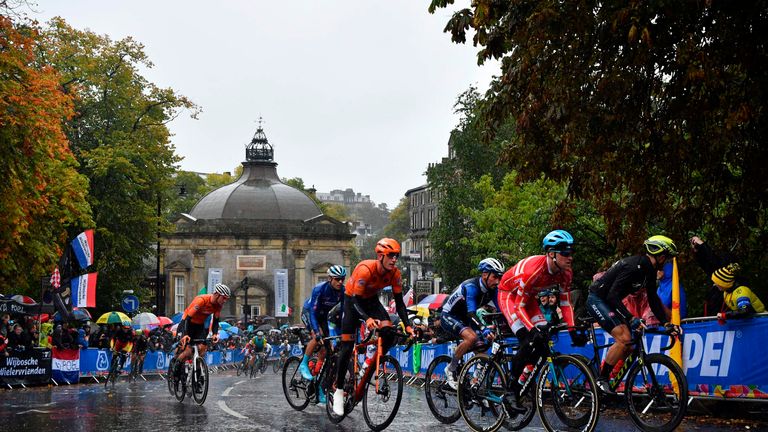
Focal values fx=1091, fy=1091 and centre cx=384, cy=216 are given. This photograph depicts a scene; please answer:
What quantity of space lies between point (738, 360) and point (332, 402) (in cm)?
457

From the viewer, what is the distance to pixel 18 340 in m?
25.6

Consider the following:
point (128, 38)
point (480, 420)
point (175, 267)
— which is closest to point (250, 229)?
point (175, 267)

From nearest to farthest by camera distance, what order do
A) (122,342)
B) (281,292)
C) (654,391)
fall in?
(654,391) < (122,342) < (281,292)

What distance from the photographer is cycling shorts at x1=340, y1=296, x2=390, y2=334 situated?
1228 cm

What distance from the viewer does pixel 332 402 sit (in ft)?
41.8

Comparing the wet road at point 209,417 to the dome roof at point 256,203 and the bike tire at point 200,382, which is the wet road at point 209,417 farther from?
the dome roof at point 256,203

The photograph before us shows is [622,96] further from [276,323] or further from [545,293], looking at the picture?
[276,323]

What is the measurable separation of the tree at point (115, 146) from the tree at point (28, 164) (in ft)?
34.8

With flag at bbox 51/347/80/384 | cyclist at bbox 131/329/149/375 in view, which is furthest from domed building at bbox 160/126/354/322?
flag at bbox 51/347/80/384

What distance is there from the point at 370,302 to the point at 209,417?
9.61 feet

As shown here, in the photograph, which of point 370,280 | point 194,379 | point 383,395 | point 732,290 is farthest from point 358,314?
point 194,379

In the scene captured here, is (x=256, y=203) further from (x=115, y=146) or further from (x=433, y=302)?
(x=433, y=302)

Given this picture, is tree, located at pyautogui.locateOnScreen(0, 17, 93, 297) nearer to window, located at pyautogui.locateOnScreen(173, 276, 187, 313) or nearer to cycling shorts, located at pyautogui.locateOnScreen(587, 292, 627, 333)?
cycling shorts, located at pyautogui.locateOnScreen(587, 292, 627, 333)

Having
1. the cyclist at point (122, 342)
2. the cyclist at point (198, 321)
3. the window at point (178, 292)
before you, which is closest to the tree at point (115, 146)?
the cyclist at point (122, 342)
